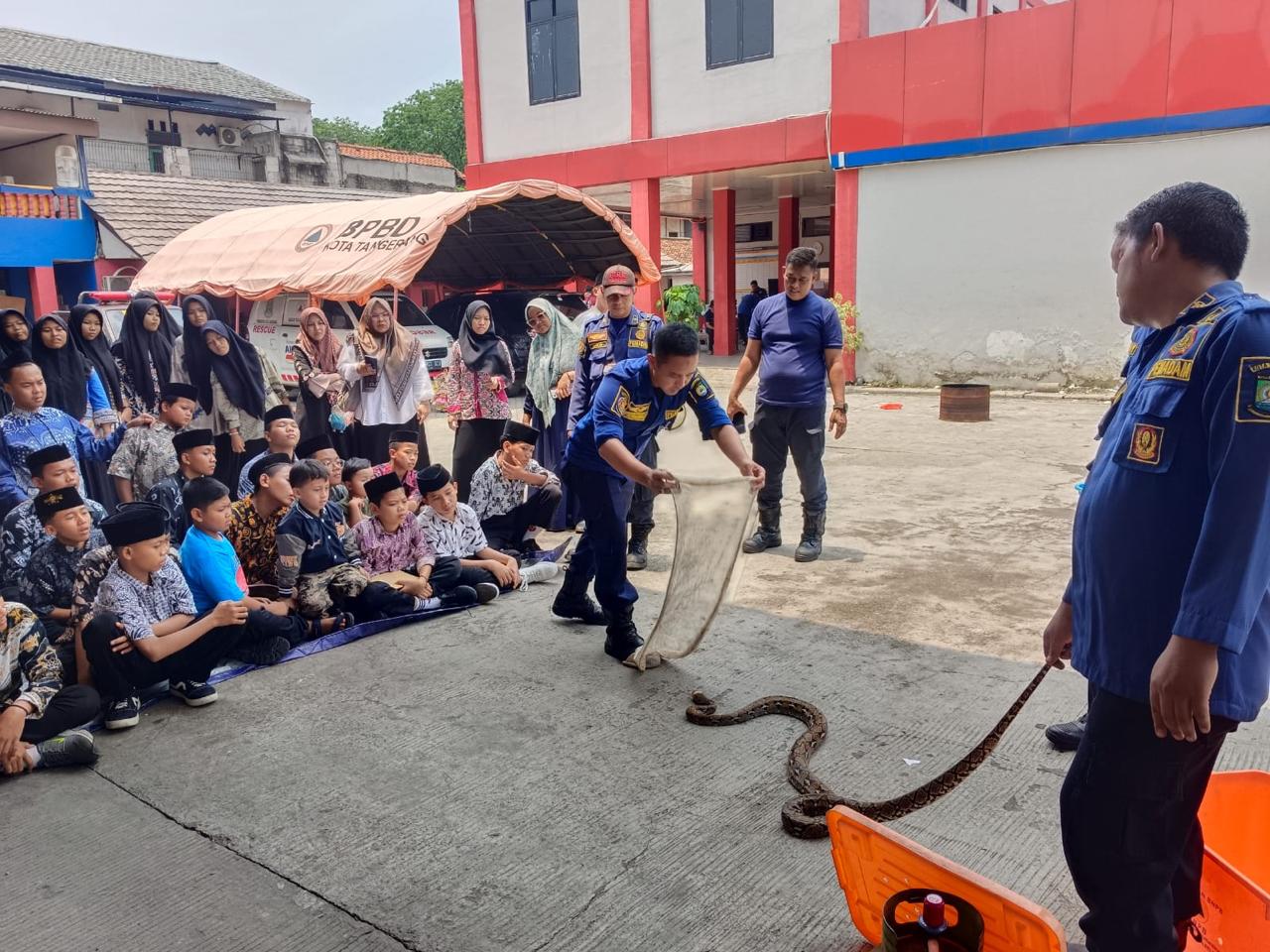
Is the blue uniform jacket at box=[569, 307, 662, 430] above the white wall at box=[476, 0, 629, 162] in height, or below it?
below

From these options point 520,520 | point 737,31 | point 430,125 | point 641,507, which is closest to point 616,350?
point 641,507

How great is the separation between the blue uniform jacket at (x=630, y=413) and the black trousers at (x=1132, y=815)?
2.45 meters

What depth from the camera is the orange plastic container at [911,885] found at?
185 centimetres

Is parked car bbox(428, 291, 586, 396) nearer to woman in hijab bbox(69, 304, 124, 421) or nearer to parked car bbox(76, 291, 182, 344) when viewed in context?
parked car bbox(76, 291, 182, 344)

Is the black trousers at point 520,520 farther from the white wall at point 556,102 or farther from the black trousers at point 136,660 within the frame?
the white wall at point 556,102

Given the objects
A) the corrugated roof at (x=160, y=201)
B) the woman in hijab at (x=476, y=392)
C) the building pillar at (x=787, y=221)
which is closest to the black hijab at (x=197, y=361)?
the woman in hijab at (x=476, y=392)

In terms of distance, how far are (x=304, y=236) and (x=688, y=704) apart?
1071 cm

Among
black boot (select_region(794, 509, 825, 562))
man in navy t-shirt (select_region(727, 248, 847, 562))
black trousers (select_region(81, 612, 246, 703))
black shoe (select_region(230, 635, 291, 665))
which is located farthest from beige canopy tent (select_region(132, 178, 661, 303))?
black trousers (select_region(81, 612, 246, 703))

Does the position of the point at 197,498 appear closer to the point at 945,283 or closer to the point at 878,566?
the point at 878,566

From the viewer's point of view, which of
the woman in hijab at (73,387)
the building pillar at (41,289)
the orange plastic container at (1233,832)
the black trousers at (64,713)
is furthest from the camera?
the building pillar at (41,289)

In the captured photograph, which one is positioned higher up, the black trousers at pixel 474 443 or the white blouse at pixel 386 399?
the white blouse at pixel 386 399

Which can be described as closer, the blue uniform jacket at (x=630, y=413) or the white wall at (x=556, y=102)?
the blue uniform jacket at (x=630, y=413)

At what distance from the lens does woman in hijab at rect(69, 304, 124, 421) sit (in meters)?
6.27

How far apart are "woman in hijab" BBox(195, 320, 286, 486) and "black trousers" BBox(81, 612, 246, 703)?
2.93 meters
